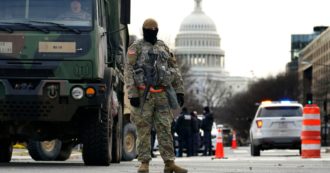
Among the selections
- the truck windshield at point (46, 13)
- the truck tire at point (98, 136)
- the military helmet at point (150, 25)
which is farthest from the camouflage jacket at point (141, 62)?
the truck tire at point (98, 136)

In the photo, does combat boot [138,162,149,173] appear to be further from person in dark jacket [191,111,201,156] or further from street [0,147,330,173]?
person in dark jacket [191,111,201,156]

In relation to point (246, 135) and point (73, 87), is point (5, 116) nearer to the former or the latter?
point (73, 87)

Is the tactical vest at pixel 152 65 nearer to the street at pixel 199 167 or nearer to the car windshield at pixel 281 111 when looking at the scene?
the street at pixel 199 167

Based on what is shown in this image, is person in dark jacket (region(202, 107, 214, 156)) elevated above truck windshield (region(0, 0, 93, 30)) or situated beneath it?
situated beneath

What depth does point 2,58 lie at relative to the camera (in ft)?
56.4

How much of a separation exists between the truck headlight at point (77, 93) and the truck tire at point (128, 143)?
6.28m

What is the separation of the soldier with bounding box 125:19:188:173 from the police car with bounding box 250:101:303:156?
686 inches

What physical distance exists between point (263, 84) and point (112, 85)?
144 meters

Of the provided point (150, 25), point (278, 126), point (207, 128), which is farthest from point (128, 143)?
point (207, 128)

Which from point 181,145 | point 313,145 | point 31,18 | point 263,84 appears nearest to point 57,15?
point 31,18

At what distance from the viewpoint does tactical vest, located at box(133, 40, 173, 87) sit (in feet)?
47.6

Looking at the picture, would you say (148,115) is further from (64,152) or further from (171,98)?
(64,152)

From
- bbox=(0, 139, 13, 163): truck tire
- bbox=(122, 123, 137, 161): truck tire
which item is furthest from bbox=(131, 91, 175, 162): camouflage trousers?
bbox=(122, 123, 137, 161): truck tire

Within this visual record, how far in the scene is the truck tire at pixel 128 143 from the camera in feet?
77.5
